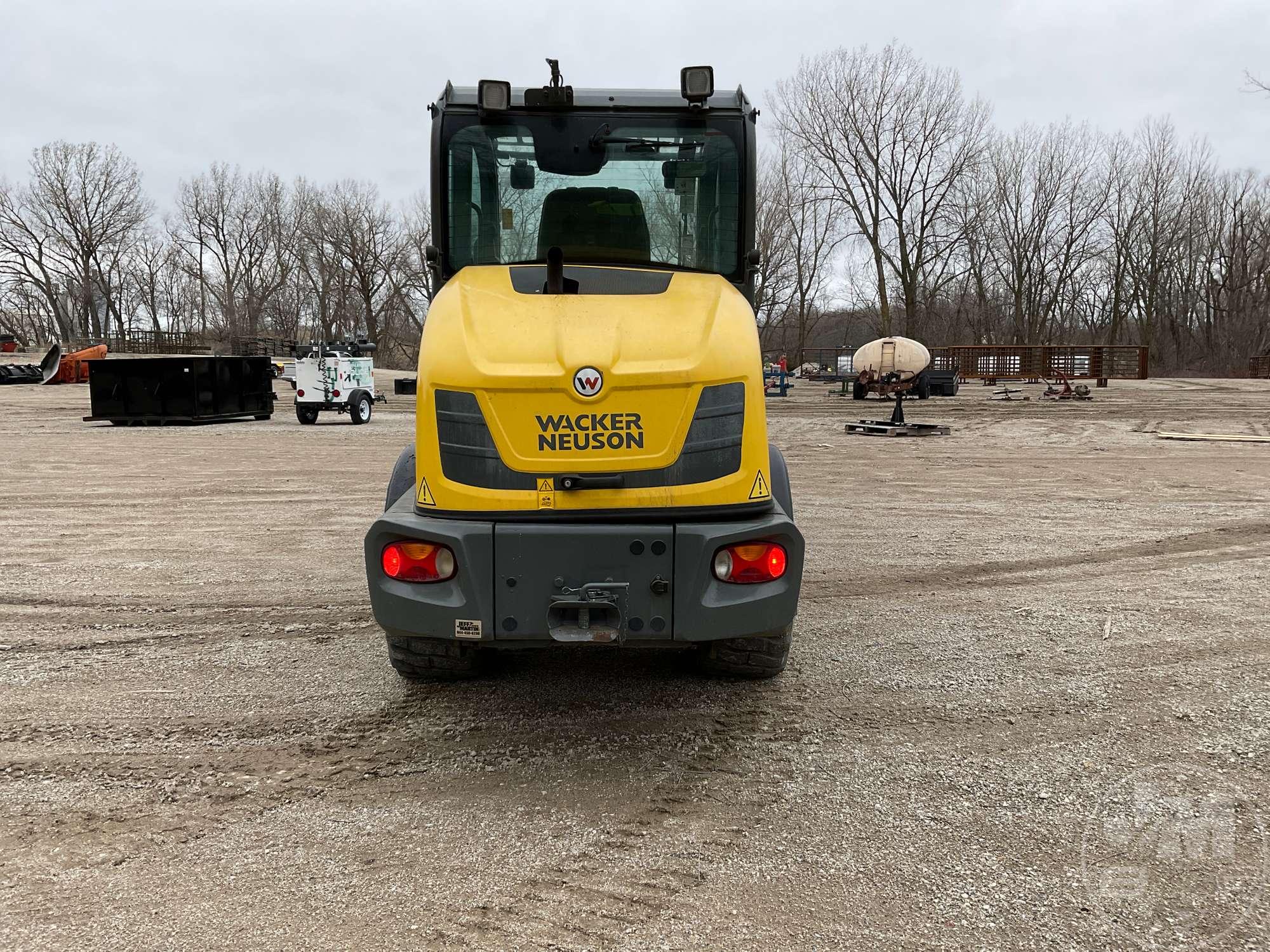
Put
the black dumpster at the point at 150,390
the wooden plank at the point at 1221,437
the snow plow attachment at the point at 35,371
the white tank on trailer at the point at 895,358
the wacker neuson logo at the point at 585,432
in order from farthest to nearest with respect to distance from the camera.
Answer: the snow plow attachment at the point at 35,371, the white tank on trailer at the point at 895,358, the black dumpster at the point at 150,390, the wooden plank at the point at 1221,437, the wacker neuson logo at the point at 585,432

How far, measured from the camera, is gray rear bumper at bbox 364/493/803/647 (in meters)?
3.34

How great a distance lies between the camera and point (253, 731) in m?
3.97

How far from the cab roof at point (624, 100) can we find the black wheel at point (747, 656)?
2.53 m

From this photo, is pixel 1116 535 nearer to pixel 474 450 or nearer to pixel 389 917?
pixel 474 450

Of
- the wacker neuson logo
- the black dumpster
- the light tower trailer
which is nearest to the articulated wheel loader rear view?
the wacker neuson logo

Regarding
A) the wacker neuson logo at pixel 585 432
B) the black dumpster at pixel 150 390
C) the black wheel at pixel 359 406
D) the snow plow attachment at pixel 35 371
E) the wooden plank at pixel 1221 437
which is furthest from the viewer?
the snow plow attachment at pixel 35 371

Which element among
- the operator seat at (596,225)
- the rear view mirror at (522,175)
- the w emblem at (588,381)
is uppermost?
the rear view mirror at (522,175)

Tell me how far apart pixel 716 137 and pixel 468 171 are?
4.00ft

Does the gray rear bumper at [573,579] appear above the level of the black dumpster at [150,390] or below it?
below

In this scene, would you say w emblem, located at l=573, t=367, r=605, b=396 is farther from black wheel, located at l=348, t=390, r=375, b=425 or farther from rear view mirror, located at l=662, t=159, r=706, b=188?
black wheel, located at l=348, t=390, r=375, b=425

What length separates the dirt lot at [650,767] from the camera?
2.71 meters

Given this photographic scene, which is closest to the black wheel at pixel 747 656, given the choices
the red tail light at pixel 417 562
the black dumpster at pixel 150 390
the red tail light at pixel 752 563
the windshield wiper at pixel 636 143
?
the red tail light at pixel 752 563

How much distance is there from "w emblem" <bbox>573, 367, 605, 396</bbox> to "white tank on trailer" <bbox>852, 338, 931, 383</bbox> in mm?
25657

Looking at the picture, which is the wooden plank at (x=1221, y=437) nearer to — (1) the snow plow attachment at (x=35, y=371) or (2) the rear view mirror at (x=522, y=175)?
(2) the rear view mirror at (x=522, y=175)
